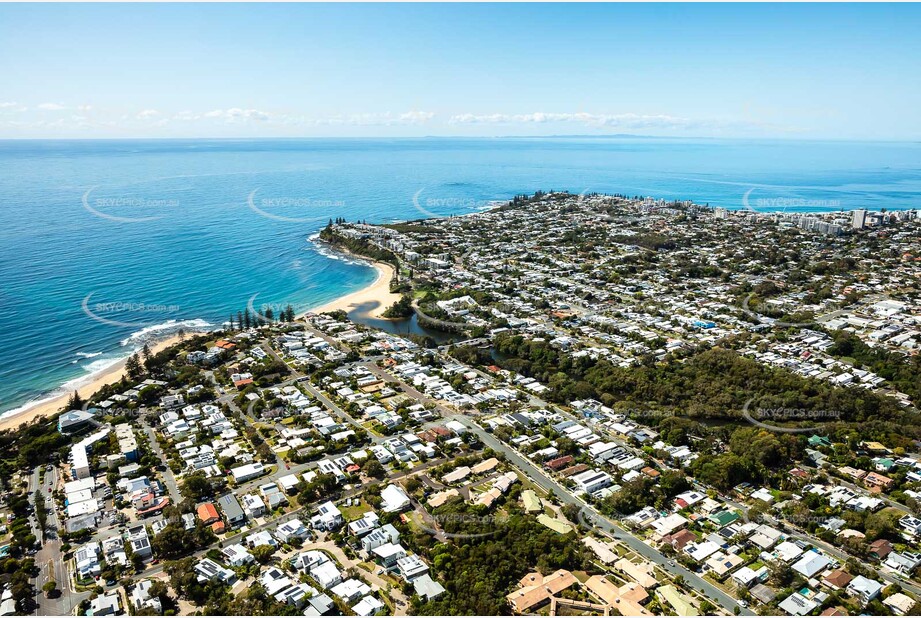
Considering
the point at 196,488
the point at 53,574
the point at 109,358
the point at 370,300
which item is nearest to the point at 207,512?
the point at 196,488

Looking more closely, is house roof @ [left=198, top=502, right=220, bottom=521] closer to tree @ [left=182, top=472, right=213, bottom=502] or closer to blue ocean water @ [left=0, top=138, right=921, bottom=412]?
tree @ [left=182, top=472, right=213, bottom=502]

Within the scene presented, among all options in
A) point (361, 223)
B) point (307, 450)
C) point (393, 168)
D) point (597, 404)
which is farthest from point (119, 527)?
point (393, 168)

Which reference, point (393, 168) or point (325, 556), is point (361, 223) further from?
point (393, 168)

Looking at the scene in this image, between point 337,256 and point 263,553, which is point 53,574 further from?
point 337,256

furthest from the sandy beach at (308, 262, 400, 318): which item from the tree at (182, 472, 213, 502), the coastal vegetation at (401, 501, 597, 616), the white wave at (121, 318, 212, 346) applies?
the coastal vegetation at (401, 501, 597, 616)

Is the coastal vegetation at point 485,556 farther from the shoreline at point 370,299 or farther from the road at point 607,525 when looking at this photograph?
the shoreline at point 370,299

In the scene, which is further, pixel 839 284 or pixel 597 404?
pixel 839 284

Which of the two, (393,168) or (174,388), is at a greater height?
(393,168)
